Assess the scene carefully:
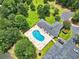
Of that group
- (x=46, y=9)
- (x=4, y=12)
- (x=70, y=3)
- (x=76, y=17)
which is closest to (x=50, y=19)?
(x=46, y=9)

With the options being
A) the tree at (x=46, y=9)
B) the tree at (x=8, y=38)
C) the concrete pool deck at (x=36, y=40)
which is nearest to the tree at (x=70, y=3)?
the tree at (x=46, y=9)

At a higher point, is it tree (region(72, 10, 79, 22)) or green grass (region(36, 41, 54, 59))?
tree (region(72, 10, 79, 22))

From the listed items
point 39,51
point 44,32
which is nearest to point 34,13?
point 44,32

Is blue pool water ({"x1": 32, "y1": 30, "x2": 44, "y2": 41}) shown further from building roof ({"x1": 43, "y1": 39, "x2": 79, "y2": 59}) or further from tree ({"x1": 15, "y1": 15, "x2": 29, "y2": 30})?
building roof ({"x1": 43, "y1": 39, "x2": 79, "y2": 59})

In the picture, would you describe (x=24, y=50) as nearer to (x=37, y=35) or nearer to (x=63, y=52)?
(x=37, y=35)

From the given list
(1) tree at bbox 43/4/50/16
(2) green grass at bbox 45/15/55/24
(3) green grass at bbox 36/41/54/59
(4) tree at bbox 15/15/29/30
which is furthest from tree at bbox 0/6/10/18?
(3) green grass at bbox 36/41/54/59

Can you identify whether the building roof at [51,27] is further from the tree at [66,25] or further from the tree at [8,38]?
the tree at [8,38]
